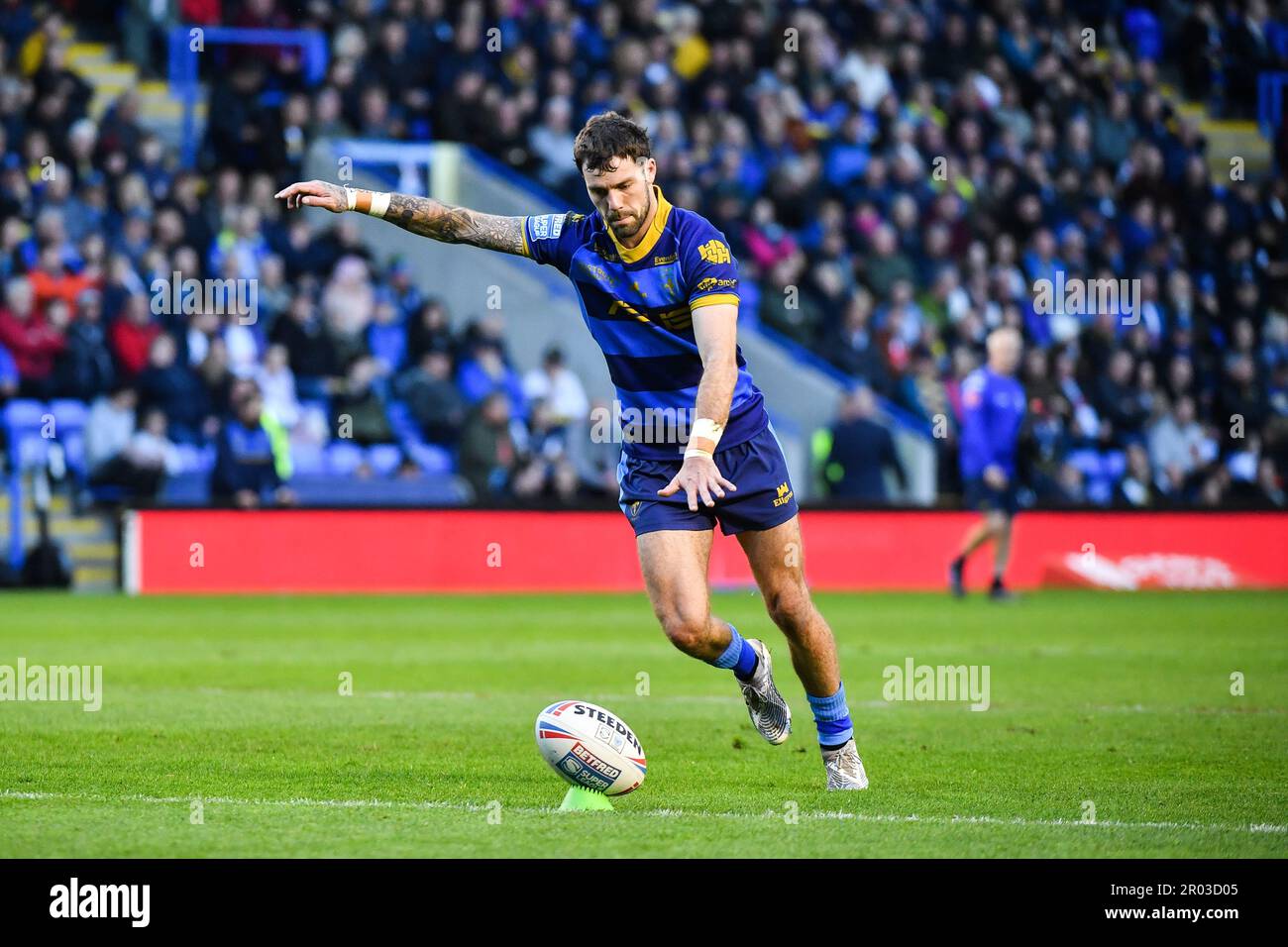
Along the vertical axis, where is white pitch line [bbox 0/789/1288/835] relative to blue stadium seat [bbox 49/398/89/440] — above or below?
below

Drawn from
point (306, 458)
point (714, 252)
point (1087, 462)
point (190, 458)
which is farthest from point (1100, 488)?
point (714, 252)

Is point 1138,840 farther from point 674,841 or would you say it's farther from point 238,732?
point 238,732

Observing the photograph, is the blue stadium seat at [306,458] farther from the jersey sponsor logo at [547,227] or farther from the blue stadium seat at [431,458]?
the jersey sponsor logo at [547,227]

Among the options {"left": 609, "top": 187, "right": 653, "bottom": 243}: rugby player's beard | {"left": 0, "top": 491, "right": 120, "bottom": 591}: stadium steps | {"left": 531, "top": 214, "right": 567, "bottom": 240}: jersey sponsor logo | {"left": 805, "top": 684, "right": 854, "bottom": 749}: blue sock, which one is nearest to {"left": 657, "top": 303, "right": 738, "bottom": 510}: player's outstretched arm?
{"left": 609, "top": 187, "right": 653, "bottom": 243}: rugby player's beard

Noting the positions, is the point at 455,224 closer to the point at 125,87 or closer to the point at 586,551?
the point at 586,551

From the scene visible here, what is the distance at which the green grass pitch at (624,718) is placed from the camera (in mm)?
6398

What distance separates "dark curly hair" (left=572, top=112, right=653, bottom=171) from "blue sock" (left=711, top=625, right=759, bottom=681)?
6.14 feet

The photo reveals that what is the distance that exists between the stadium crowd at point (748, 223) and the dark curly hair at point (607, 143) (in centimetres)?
1224

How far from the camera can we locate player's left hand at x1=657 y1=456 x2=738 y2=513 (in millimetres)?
7125

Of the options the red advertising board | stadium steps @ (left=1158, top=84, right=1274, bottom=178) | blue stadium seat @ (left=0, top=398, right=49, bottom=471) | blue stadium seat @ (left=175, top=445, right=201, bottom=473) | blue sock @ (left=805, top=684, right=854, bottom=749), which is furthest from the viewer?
stadium steps @ (left=1158, top=84, right=1274, bottom=178)

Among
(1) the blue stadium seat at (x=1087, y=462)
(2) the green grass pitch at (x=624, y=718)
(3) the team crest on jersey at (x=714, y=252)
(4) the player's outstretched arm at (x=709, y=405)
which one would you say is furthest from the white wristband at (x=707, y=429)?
(1) the blue stadium seat at (x=1087, y=462)

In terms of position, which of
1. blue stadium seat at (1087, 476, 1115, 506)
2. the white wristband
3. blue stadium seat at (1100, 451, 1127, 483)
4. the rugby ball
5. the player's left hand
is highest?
the white wristband

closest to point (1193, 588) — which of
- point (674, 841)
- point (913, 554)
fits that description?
point (913, 554)

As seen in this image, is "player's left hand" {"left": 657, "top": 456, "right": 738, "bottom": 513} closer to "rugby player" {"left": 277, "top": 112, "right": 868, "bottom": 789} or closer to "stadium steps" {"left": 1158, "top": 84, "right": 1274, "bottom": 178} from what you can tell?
"rugby player" {"left": 277, "top": 112, "right": 868, "bottom": 789}
